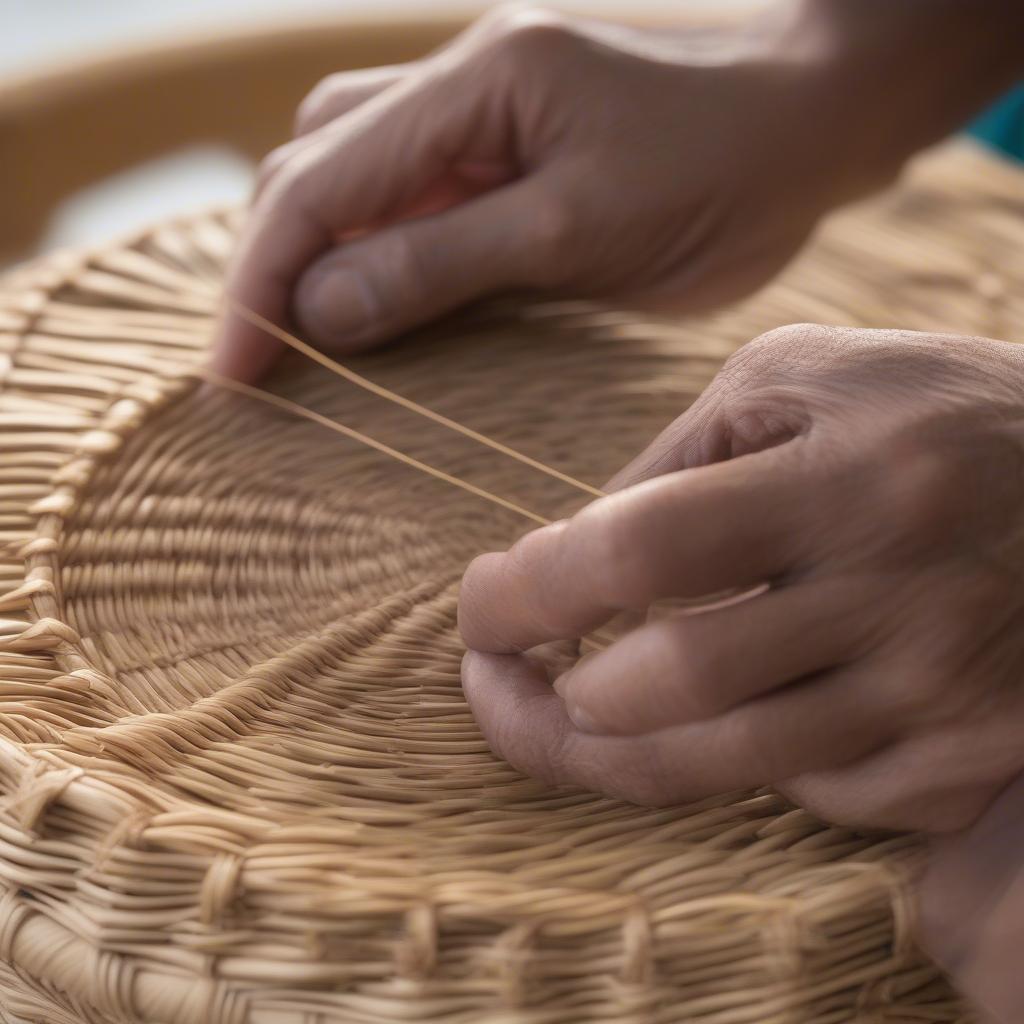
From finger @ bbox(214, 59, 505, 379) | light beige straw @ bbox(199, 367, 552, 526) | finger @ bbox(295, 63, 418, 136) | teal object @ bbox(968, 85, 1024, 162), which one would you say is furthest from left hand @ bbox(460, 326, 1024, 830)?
teal object @ bbox(968, 85, 1024, 162)

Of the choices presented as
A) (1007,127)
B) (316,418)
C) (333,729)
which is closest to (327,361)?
(316,418)

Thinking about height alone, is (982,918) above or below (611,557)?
below

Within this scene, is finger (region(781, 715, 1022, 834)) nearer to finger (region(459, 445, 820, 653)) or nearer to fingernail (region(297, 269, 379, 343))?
finger (region(459, 445, 820, 653))

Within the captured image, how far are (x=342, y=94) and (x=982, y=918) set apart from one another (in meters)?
0.68

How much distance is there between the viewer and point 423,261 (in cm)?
81

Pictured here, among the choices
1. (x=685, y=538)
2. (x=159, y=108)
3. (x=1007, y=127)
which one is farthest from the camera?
(x=1007, y=127)

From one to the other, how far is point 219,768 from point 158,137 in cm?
95

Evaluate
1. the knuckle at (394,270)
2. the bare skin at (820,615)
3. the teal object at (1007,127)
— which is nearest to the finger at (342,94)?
the knuckle at (394,270)

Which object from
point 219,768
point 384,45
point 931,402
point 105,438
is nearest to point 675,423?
point 931,402

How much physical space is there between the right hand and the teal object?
2.36 ft

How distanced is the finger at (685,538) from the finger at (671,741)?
1.8 inches

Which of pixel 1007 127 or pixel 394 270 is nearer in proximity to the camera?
pixel 394 270

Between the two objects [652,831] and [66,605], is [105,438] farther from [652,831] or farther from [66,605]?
[652,831]

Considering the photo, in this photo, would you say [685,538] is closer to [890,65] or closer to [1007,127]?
[890,65]
